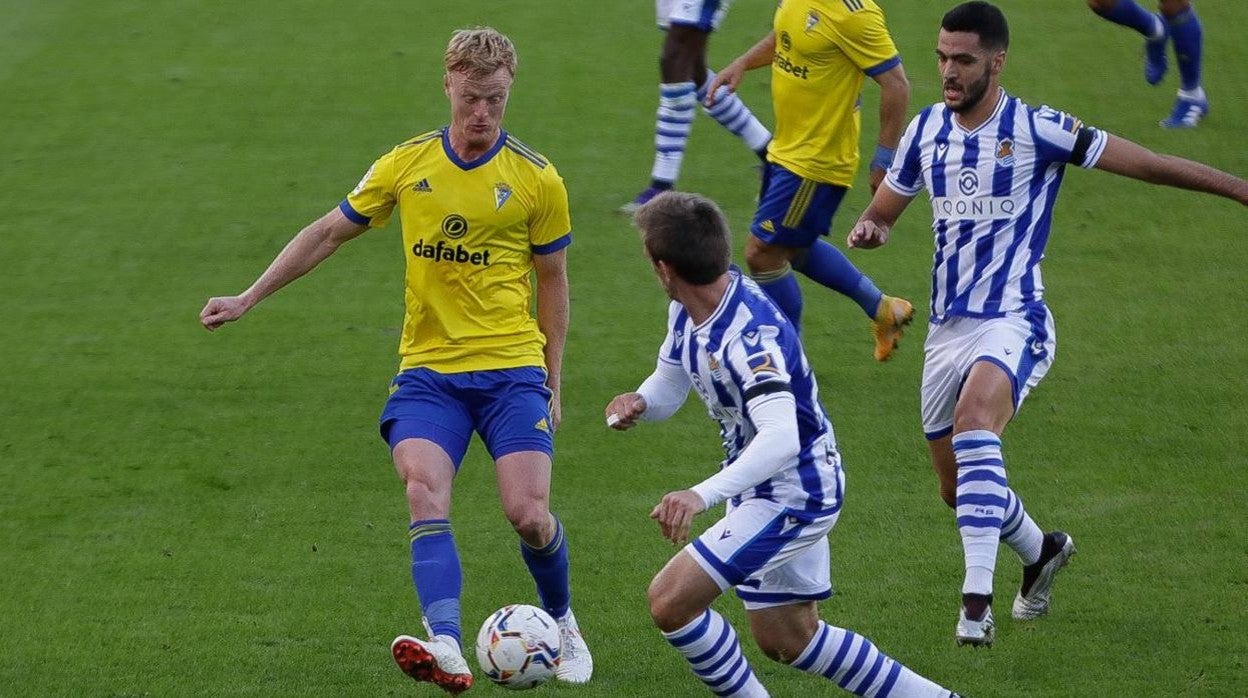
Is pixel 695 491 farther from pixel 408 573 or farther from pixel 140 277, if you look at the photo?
pixel 140 277

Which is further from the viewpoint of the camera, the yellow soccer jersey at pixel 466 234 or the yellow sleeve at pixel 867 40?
the yellow sleeve at pixel 867 40

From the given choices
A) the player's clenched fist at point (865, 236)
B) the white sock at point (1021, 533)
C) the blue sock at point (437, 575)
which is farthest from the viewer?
the player's clenched fist at point (865, 236)

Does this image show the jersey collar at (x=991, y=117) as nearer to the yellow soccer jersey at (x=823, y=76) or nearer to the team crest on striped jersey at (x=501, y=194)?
the team crest on striped jersey at (x=501, y=194)

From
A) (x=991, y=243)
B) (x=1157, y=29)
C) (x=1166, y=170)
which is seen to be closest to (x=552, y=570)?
(x=991, y=243)

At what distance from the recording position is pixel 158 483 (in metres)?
7.65

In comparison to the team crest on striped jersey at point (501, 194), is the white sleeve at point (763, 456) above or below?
above

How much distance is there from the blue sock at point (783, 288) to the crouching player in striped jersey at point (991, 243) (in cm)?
235

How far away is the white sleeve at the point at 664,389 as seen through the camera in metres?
5.00

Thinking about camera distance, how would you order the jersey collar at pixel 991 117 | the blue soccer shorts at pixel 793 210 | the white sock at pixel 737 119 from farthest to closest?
the white sock at pixel 737 119
the blue soccer shorts at pixel 793 210
the jersey collar at pixel 991 117

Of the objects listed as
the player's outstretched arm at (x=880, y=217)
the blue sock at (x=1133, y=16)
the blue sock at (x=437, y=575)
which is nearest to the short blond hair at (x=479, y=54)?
the blue sock at (x=437, y=575)

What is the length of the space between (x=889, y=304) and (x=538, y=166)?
326cm

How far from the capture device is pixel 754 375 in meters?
4.56

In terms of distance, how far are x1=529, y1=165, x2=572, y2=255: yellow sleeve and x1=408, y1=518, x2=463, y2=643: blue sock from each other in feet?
3.53

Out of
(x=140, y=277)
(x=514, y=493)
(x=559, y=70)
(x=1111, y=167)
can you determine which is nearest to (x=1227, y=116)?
(x=559, y=70)
